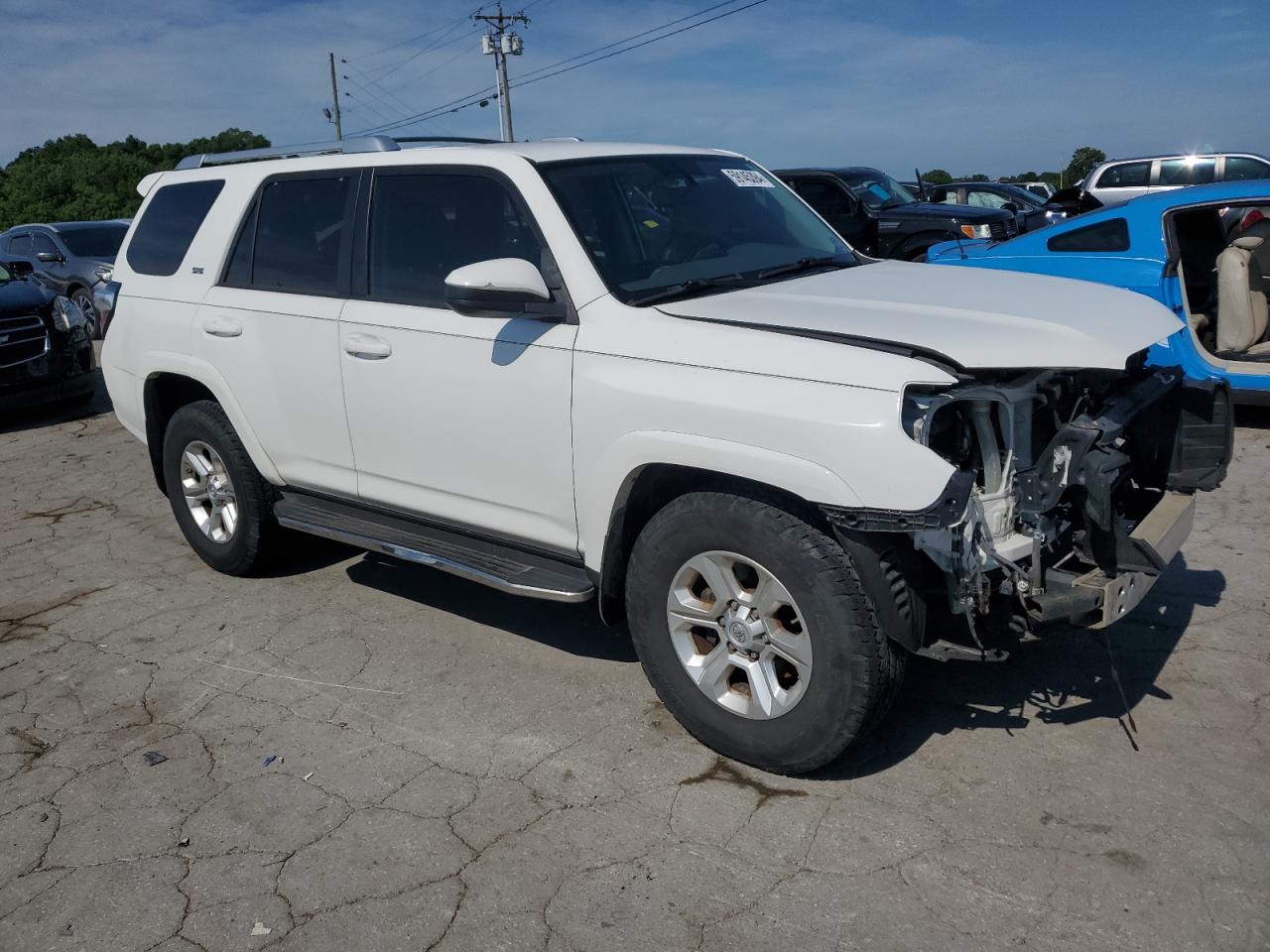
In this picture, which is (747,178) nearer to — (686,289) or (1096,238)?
(686,289)

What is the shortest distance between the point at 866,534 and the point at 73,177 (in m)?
47.4

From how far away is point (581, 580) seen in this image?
3.86 meters

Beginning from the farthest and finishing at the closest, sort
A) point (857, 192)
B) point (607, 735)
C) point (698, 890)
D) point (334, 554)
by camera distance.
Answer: point (857, 192)
point (334, 554)
point (607, 735)
point (698, 890)

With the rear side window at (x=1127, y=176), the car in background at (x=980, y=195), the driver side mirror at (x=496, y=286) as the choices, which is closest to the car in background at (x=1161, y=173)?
the rear side window at (x=1127, y=176)

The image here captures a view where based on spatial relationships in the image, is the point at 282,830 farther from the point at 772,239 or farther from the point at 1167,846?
the point at 772,239

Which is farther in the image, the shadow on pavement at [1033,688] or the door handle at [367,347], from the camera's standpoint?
the door handle at [367,347]

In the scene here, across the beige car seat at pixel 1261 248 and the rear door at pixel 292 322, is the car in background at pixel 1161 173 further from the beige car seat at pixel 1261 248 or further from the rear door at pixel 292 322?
the rear door at pixel 292 322

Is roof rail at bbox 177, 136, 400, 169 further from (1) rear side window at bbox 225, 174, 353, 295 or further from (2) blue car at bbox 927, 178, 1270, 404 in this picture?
(2) blue car at bbox 927, 178, 1270, 404

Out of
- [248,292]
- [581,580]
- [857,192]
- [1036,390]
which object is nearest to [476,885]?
[581,580]

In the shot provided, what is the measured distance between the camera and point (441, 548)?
169 inches

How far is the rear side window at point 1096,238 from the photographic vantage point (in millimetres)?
6906

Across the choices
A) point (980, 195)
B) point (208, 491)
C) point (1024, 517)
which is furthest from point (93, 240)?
point (1024, 517)

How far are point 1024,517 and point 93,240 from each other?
51.3 ft

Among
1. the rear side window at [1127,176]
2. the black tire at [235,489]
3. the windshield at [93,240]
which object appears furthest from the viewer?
the rear side window at [1127,176]
